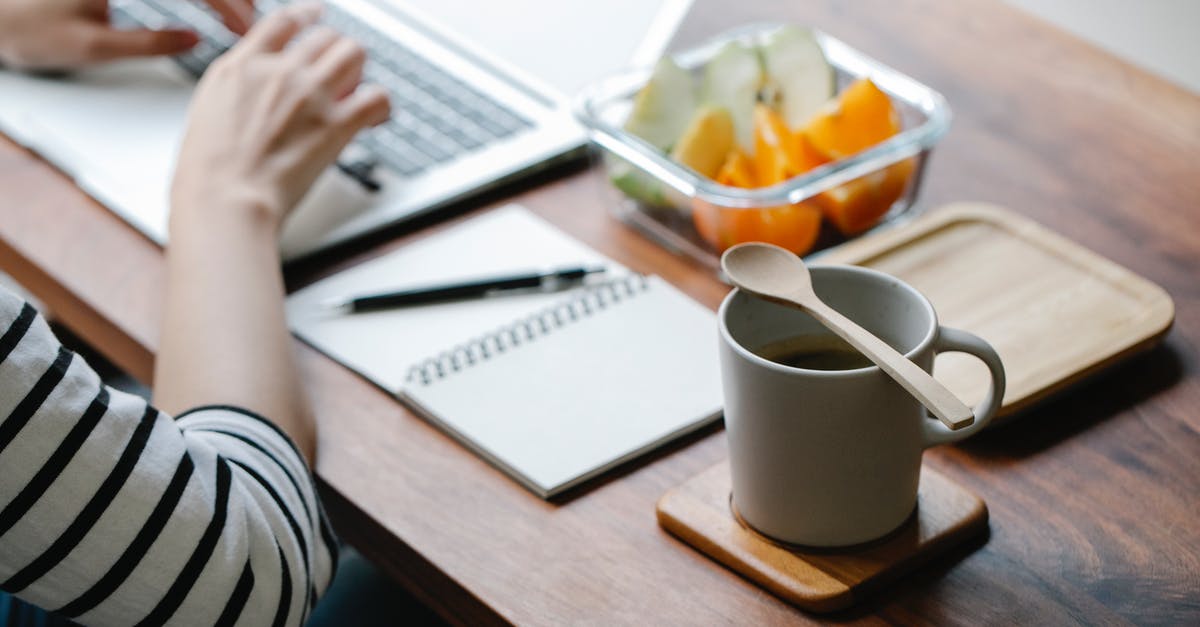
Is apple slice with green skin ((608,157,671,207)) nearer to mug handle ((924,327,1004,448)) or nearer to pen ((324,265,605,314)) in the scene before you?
pen ((324,265,605,314))

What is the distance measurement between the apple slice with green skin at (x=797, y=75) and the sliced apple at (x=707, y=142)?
61mm

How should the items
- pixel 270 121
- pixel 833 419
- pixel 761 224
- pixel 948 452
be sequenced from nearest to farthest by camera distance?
pixel 833 419, pixel 948 452, pixel 761 224, pixel 270 121

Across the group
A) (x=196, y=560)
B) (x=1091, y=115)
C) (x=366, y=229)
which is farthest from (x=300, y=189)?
(x=1091, y=115)

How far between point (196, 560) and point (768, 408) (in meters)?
0.27

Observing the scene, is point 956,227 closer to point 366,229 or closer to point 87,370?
point 366,229

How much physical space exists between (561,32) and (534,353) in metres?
0.40

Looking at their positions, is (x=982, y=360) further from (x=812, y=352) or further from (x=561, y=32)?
(x=561, y=32)

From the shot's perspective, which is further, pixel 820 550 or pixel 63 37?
pixel 63 37

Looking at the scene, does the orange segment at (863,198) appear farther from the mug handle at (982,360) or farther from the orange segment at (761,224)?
the mug handle at (982,360)

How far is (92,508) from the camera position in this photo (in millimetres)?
553

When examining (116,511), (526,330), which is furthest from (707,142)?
(116,511)

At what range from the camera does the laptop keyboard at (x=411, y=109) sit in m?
0.94

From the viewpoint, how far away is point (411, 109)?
99cm

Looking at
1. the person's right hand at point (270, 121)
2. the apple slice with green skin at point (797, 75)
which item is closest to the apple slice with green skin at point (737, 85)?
the apple slice with green skin at point (797, 75)
